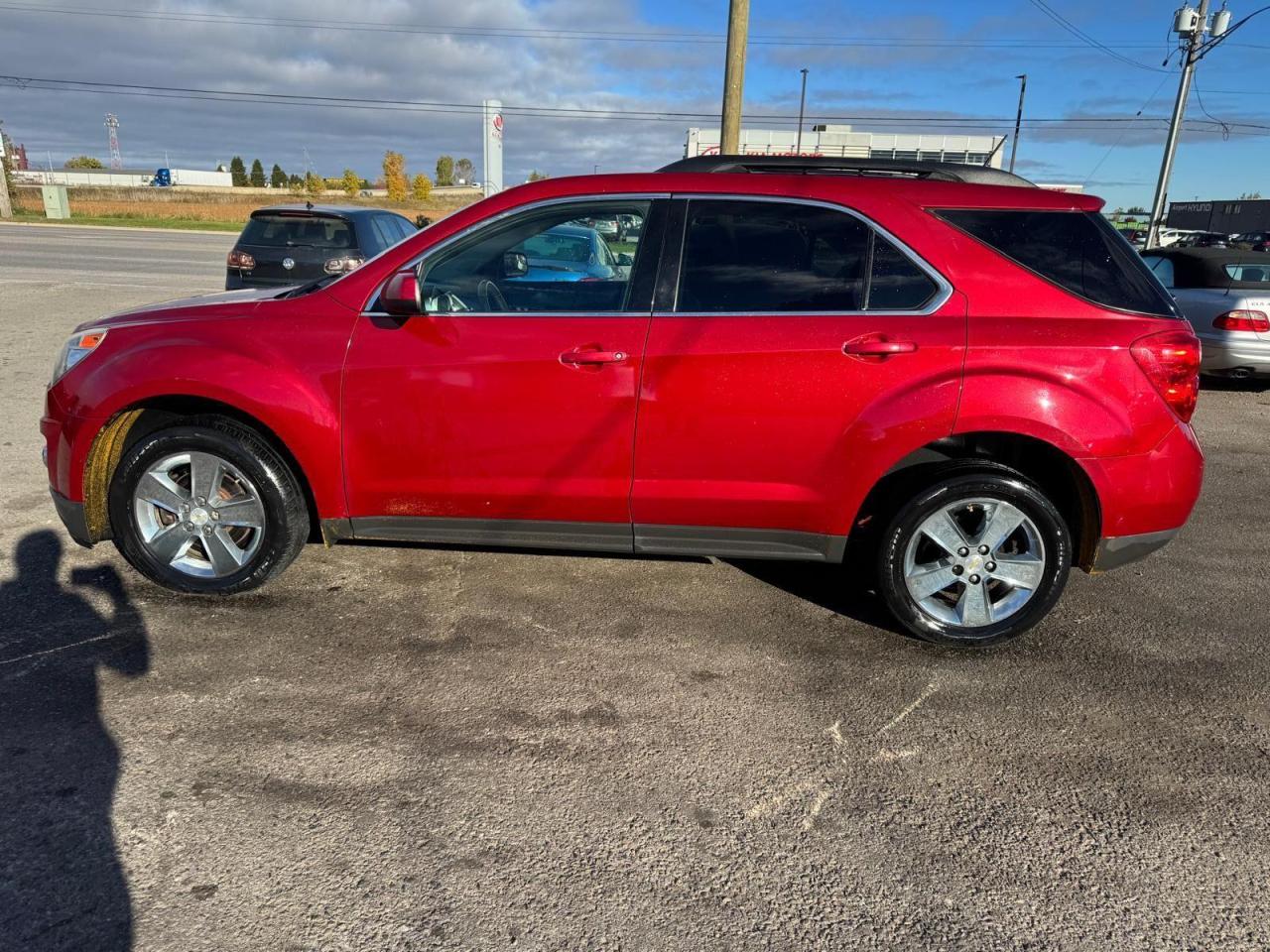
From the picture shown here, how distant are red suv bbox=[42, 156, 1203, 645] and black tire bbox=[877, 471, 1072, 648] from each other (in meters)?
0.01

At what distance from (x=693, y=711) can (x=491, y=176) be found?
141 ft

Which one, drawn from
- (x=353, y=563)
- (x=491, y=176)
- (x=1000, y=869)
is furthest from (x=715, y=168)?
(x=491, y=176)

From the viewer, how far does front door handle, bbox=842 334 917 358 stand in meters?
3.53

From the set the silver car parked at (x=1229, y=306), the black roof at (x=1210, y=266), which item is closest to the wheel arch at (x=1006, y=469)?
the silver car parked at (x=1229, y=306)

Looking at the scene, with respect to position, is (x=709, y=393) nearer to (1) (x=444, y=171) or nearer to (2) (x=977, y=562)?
(2) (x=977, y=562)

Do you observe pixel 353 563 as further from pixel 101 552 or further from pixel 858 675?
pixel 858 675

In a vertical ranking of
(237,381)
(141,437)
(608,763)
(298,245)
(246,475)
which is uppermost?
(298,245)

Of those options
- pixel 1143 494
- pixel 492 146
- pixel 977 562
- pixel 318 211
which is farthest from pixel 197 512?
pixel 492 146

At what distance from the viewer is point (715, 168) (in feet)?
12.8

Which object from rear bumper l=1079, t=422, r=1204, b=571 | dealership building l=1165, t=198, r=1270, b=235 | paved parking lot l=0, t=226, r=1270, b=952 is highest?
dealership building l=1165, t=198, r=1270, b=235

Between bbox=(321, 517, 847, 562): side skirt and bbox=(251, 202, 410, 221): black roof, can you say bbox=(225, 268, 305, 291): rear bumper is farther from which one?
bbox=(321, 517, 847, 562): side skirt

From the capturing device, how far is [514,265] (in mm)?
3932

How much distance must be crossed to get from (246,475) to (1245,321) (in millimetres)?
9624

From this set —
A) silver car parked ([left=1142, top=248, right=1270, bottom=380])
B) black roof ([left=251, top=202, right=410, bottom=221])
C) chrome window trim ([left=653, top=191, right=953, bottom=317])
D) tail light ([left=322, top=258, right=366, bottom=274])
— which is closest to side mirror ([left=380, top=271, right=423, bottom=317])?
chrome window trim ([left=653, top=191, right=953, bottom=317])
